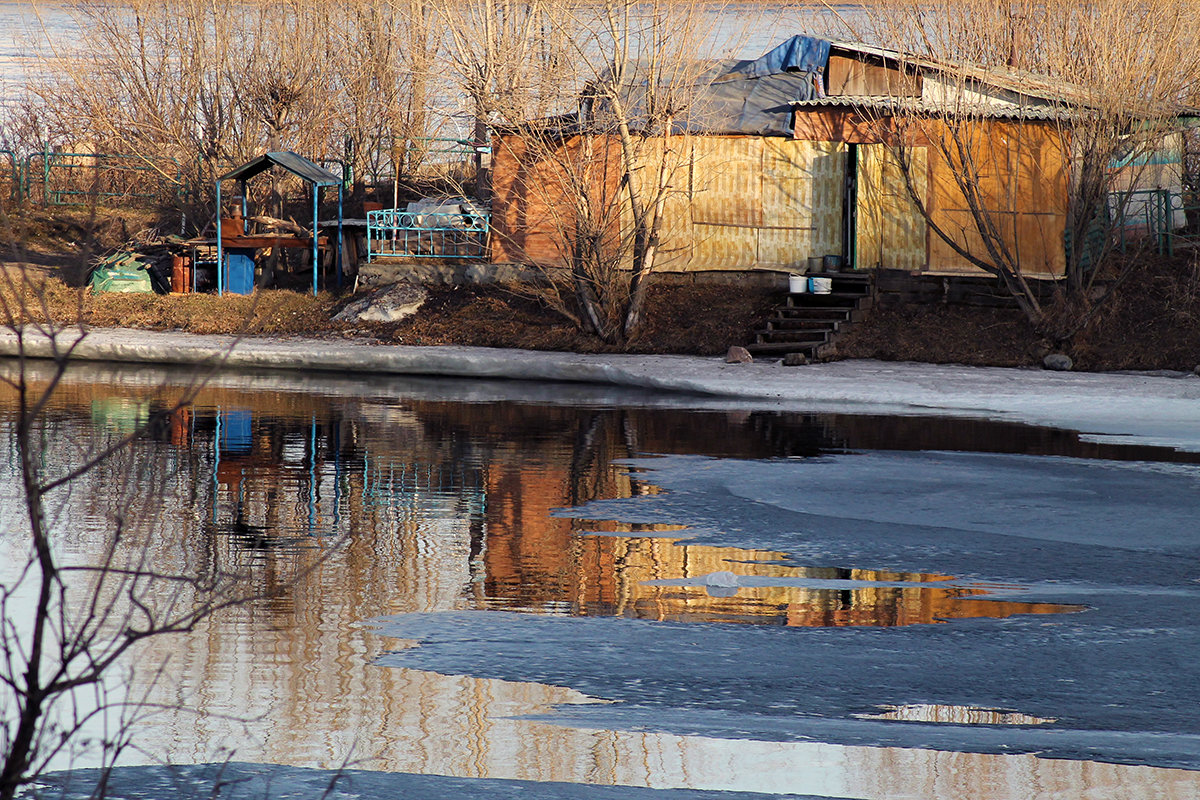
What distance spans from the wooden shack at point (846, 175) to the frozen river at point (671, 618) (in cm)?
1002

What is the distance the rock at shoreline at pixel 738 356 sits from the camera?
72.0 ft

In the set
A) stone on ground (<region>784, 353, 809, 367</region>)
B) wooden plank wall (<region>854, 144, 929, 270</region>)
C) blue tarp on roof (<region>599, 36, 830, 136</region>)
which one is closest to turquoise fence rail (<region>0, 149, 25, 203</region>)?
blue tarp on roof (<region>599, 36, 830, 136</region>)

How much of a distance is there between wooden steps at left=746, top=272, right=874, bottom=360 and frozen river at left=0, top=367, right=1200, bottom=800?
7460 millimetres

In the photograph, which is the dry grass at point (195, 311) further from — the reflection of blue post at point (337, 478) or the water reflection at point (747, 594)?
the water reflection at point (747, 594)

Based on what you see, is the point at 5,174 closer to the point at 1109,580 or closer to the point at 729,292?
the point at 729,292

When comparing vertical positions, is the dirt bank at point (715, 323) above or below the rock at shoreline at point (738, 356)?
above

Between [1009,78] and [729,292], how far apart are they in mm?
6027

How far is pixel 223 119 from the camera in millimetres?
34719

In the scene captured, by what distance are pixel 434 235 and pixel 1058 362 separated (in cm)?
1320

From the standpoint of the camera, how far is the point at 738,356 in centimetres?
2197

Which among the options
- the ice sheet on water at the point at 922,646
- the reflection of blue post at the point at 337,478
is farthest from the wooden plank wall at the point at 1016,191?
the ice sheet on water at the point at 922,646

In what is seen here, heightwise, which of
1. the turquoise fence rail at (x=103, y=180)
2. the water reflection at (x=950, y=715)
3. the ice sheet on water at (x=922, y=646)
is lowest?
the water reflection at (x=950, y=715)

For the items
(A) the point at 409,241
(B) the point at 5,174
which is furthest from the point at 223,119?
(A) the point at 409,241

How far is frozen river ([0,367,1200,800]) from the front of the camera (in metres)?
5.43
